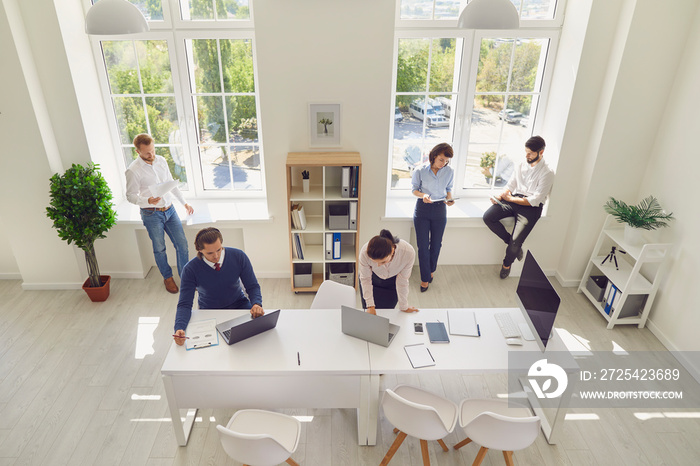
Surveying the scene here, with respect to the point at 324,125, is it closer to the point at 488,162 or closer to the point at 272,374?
the point at 488,162

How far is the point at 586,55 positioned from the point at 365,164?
7.93 feet

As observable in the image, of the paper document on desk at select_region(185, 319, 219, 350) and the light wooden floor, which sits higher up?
the paper document on desk at select_region(185, 319, 219, 350)

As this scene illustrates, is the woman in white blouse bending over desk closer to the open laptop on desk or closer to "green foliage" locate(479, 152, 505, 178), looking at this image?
the open laptop on desk

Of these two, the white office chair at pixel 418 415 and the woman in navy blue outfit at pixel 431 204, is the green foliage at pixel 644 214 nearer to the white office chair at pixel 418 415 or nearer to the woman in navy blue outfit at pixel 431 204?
the woman in navy blue outfit at pixel 431 204

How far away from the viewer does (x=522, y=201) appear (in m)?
5.01

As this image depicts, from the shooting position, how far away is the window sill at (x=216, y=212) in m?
5.11

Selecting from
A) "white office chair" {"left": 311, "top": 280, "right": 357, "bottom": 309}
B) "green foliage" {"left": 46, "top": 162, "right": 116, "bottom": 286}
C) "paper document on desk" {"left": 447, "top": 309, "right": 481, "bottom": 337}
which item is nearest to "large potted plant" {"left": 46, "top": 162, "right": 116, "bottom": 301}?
"green foliage" {"left": 46, "top": 162, "right": 116, "bottom": 286}

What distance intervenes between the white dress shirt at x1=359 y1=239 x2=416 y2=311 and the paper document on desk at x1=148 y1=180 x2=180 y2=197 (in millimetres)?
2192

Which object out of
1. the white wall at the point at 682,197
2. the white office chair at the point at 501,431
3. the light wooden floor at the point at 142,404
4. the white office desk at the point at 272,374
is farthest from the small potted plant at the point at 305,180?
the white wall at the point at 682,197

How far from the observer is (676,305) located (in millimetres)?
4348

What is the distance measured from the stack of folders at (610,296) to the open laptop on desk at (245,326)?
11.3 ft

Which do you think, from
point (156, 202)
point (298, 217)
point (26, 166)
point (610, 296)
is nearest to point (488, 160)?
point (610, 296)

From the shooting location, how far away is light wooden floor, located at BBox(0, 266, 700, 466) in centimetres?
336

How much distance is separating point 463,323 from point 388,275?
667mm
